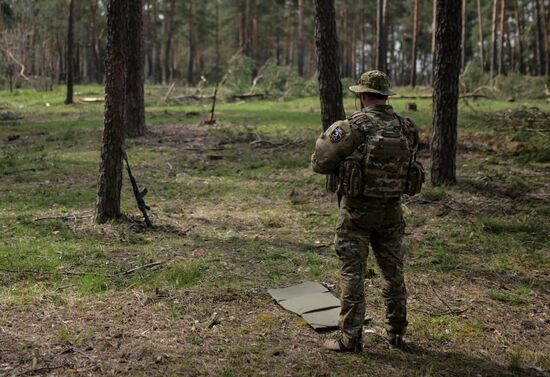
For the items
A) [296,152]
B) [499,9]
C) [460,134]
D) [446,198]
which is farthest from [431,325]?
[499,9]

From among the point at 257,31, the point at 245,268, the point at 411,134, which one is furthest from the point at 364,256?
the point at 257,31

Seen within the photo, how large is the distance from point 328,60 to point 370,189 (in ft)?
18.1

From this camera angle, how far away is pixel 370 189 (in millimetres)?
4473

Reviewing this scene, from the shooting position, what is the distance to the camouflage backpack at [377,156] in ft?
14.6

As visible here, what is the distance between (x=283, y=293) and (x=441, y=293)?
1.74 meters

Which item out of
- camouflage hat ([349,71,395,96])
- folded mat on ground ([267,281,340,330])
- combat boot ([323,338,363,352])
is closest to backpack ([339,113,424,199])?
camouflage hat ([349,71,395,96])

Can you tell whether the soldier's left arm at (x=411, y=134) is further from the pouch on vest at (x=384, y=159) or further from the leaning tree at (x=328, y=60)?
the leaning tree at (x=328, y=60)

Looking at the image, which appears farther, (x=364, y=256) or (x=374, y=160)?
(x=364, y=256)

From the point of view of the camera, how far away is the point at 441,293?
20.0ft

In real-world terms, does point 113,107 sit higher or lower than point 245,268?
higher

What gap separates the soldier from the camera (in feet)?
14.6

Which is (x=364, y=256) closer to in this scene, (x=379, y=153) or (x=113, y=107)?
(x=379, y=153)

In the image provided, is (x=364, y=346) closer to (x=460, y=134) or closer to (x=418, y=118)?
(x=460, y=134)

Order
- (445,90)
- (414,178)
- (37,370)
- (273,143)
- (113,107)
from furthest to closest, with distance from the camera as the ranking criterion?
(273,143), (445,90), (113,107), (414,178), (37,370)
